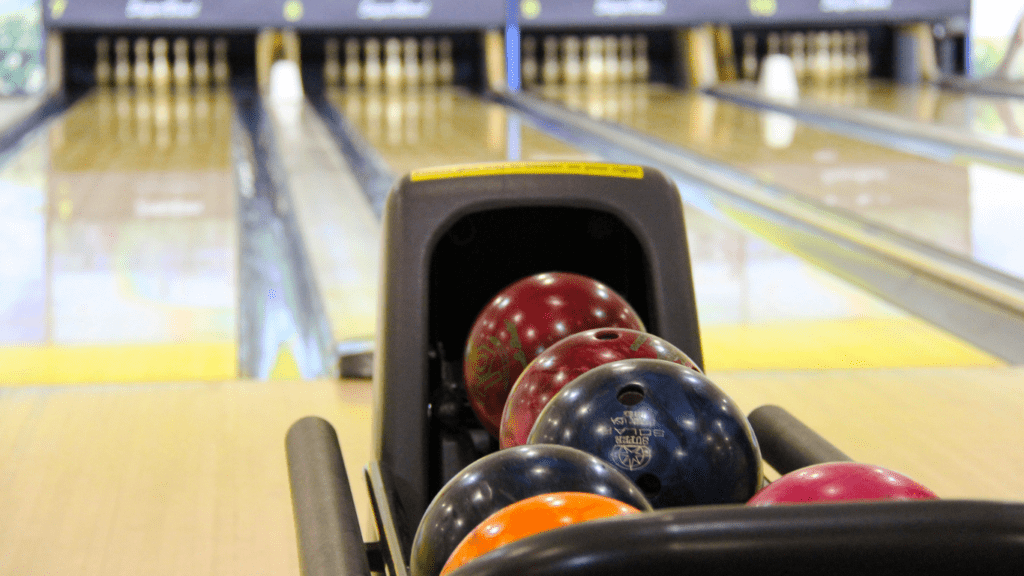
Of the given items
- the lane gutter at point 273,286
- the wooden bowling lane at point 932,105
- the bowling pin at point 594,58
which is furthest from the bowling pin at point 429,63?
the lane gutter at point 273,286

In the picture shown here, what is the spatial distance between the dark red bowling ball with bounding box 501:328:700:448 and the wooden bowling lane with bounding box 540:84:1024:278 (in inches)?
57.6

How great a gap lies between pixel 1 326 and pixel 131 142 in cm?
208

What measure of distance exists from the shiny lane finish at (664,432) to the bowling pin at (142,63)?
15.9 ft

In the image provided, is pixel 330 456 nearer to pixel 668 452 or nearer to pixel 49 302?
pixel 668 452

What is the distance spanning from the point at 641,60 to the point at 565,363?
4.98 metres

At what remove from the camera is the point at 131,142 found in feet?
12.1

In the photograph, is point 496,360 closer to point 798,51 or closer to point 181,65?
point 181,65

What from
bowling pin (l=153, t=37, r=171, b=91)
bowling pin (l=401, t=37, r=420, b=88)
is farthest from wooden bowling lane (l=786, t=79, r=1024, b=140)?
bowling pin (l=153, t=37, r=171, b=91)

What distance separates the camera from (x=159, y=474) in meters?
1.03

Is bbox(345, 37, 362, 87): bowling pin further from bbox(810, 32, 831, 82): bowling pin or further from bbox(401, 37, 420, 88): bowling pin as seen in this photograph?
bbox(810, 32, 831, 82): bowling pin

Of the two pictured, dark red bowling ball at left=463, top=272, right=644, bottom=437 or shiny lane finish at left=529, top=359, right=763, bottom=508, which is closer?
shiny lane finish at left=529, top=359, right=763, bottom=508

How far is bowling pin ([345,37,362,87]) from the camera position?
17.4 ft

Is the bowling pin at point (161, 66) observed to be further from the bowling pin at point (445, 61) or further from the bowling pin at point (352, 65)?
the bowling pin at point (445, 61)

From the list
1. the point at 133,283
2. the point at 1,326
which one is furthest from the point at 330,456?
the point at 133,283
